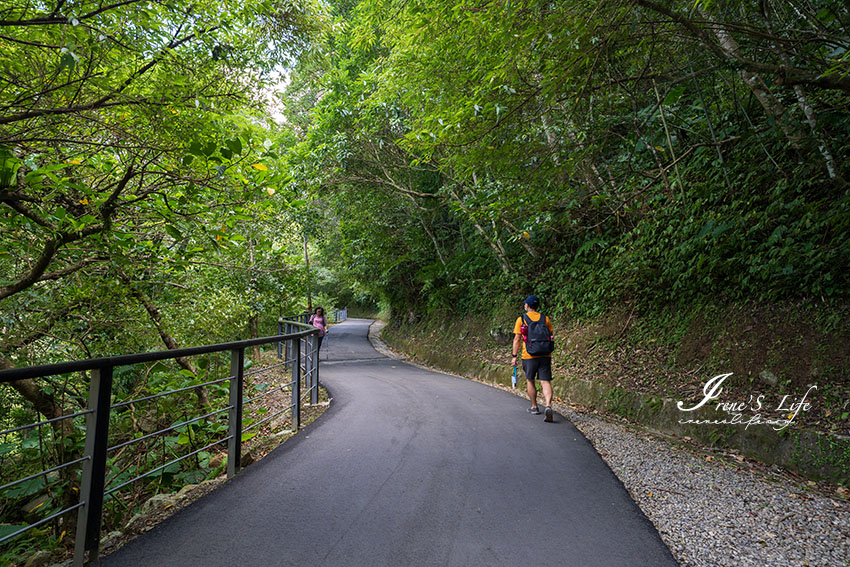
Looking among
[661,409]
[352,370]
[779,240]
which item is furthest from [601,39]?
[352,370]

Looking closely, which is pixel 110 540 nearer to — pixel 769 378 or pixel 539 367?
pixel 539 367

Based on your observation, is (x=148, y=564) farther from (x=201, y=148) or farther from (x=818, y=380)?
(x=818, y=380)

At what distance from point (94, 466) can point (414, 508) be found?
6.69 ft

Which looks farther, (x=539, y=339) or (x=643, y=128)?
(x=643, y=128)

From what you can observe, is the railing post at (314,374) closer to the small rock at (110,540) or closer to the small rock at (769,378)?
the small rock at (110,540)

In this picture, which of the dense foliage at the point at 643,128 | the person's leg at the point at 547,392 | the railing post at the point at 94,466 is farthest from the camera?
the person's leg at the point at 547,392

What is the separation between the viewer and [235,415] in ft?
11.9

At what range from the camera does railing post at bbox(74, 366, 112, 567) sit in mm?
2275

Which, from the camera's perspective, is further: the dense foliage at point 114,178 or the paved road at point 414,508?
the dense foliage at point 114,178

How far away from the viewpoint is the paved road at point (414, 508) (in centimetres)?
238

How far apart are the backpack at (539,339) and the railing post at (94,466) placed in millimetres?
4958

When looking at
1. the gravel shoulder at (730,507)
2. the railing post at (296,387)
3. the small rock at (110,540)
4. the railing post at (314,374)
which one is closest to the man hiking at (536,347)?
the gravel shoulder at (730,507)

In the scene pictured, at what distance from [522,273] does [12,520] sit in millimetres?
10626

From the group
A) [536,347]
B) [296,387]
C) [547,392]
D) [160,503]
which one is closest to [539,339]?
[536,347]
